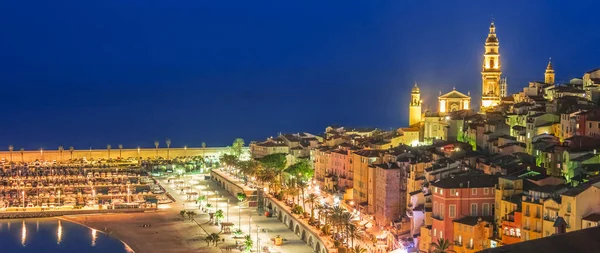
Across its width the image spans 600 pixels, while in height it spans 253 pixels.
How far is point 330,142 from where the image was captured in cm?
6078

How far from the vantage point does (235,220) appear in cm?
4794

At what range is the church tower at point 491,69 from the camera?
54375 millimetres

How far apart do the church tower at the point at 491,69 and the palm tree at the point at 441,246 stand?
25989mm

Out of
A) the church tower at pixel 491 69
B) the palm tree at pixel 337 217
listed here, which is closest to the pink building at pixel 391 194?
the palm tree at pixel 337 217

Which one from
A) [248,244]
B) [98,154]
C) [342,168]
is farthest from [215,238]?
[98,154]

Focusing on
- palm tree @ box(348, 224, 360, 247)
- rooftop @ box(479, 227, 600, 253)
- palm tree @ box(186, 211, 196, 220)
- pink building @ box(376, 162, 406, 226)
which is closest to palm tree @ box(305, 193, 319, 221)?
pink building @ box(376, 162, 406, 226)

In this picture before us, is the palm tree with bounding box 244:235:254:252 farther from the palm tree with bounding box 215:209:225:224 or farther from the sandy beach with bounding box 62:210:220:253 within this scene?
the palm tree with bounding box 215:209:225:224

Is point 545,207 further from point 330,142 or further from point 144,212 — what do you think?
point 330,142

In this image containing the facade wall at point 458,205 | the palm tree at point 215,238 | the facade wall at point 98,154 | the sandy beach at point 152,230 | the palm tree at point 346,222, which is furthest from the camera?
the facade wall at point 98,154

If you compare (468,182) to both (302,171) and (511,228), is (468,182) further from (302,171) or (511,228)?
(302,171)

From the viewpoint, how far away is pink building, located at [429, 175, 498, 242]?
29.6 m

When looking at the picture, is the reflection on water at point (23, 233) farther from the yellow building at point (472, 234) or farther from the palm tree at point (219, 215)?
the yellow building at point (472, 234)

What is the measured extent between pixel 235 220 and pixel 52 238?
9598mm

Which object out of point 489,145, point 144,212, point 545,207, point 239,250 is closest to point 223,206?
point 144,212
